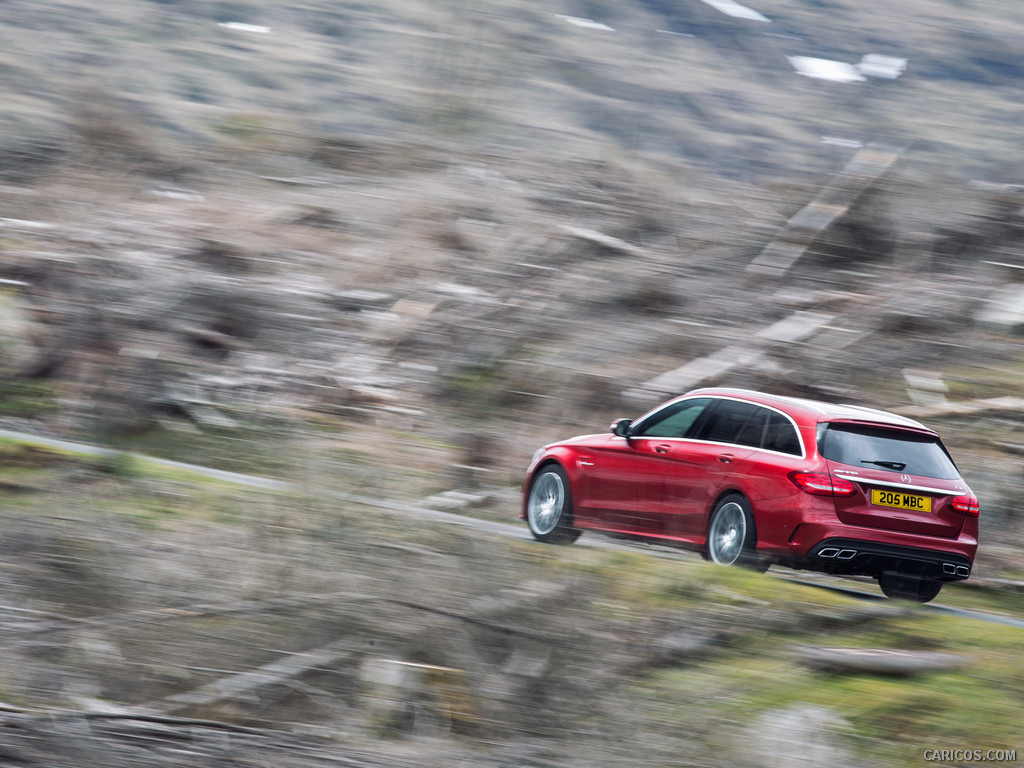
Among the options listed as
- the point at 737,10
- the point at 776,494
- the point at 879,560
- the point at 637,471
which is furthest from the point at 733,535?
the point at 737,10

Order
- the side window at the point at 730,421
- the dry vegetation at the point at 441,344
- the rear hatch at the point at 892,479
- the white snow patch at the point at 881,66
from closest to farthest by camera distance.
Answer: the dry vegetation at the point at 441,344 → the rear hatch at the point at 892,479 → the side window at the point at 730,421 → the white snow patch at the point at 881,66

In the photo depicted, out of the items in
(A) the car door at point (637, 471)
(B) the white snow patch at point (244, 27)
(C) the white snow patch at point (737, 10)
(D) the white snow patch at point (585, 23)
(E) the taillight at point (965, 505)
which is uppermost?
(C) the white snow patch at point (737, 10)

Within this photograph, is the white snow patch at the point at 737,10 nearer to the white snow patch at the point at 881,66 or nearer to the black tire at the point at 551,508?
the white snow patch at the point at 881,66

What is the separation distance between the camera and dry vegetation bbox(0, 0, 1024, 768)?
6.29 meters

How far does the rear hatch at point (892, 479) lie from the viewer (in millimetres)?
9430

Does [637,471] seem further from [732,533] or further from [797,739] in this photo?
[797,739]

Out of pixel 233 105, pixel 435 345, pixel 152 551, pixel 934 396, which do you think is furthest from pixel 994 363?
pixel 233 105

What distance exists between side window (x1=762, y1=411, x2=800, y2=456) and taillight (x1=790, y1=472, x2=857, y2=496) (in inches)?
10.6

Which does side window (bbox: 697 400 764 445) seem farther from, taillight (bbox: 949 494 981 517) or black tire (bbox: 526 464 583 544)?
black tire (bbox: 526 464 583 544)

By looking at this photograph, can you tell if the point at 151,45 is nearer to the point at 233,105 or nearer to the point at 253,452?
the point at 233,105

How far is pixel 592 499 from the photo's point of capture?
38.0 feet

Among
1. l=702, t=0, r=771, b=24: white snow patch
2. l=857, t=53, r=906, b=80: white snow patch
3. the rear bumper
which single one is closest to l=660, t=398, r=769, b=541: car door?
the rear bumper

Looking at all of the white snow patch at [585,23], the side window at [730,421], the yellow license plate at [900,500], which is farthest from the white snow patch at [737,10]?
the yellow license plate at [900,500]

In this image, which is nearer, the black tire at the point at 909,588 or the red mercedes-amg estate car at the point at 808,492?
the red mercedes-amg estate car at the point at 808,492
